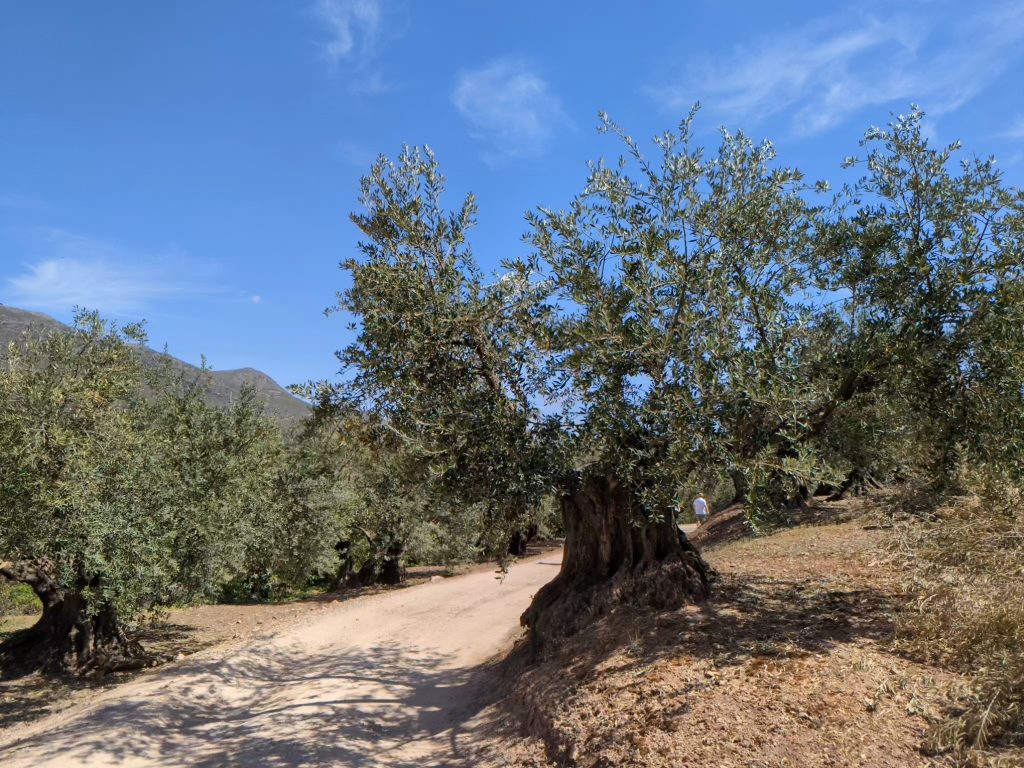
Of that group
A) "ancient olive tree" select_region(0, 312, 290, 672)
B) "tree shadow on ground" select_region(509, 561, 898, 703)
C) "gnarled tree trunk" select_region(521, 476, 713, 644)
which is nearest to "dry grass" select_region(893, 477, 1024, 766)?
"tree shadow on ground" select_region(509, 561, 898, 703)

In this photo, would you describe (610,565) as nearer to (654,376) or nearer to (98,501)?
(654,376)

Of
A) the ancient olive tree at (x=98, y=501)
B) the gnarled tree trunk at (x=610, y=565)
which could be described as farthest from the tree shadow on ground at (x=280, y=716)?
the ancient olive tree at (x=98, y=501)

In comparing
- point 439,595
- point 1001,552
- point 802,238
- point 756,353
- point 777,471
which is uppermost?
point 802,238

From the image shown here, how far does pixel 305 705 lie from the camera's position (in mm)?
12102

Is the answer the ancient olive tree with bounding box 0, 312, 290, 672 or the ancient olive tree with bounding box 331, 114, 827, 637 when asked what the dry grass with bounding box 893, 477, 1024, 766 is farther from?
the ancient olive tree with bounding box 0, 312, 290, 672

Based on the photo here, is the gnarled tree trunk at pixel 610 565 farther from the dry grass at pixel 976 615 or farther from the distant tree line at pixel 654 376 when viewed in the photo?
the dry grass at pixel 976 615

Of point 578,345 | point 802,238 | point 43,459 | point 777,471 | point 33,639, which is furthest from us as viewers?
point 33,639

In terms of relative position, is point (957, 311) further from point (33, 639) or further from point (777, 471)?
point (33, 639)

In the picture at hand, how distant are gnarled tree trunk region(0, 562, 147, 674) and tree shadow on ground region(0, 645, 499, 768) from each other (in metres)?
2.43

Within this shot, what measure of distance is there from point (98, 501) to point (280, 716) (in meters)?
5.96

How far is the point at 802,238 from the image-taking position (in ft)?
31.5

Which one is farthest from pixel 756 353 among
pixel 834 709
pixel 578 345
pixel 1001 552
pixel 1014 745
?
pixel 1014 745

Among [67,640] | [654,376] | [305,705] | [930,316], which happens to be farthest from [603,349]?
[67,640]

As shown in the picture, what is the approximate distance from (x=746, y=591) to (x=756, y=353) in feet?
15.8
